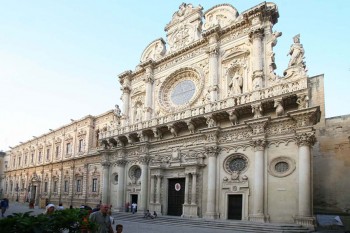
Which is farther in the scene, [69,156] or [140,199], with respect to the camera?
[69,156]

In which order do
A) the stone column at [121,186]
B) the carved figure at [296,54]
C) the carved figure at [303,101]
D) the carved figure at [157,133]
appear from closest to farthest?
the carved figure at [303,101] → the carved figure at [296,54] → the carved figure at [157,133] → the stone column at [121,186]

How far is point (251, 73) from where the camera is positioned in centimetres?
1844

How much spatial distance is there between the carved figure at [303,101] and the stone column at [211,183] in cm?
530

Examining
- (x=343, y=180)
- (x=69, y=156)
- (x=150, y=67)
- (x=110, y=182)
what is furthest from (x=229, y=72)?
(x=69, y=156)

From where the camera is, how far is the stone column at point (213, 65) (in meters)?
19.6

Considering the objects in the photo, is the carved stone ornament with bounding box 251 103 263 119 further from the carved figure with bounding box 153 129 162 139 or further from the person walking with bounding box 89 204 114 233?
the person walking with bounding box 89 204 114 233

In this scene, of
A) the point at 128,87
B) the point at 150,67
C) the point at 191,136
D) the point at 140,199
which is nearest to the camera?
the point at 191,136

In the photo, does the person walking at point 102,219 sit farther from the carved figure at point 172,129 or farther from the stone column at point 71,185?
the stone column at point 71,185

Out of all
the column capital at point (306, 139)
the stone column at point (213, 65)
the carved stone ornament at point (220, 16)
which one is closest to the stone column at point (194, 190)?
the stone column at point (213, 65)

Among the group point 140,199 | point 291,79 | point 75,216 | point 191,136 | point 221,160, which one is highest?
point 291,79

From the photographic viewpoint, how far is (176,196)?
2038 centimetres

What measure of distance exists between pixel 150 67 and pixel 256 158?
12.3 metres

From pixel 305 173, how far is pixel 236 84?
6955 millimetres

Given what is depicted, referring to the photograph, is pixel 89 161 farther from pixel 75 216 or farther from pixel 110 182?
pixel 75 216
